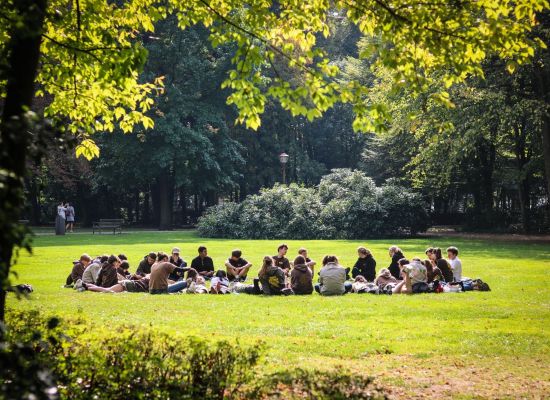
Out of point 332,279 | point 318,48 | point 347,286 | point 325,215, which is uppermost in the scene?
point 318,48

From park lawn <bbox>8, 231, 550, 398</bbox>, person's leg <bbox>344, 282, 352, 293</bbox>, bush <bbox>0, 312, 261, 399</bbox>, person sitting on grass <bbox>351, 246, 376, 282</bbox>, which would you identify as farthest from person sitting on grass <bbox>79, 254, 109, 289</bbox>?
bush <bbox>0, 312, 261, 399</bbox>

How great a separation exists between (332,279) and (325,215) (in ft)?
73.3

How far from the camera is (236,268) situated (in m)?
17.4

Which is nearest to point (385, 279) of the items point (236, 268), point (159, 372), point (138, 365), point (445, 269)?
point (445, 269)

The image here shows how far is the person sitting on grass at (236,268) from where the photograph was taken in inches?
681

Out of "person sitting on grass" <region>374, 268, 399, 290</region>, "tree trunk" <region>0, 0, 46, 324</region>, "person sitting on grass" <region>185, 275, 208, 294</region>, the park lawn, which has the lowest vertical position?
the park lawn

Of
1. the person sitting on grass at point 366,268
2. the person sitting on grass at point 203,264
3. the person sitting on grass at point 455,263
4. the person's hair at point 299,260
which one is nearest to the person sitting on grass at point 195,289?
the person sitting on grass at point 203,264

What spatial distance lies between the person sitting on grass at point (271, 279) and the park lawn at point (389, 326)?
0.52 m

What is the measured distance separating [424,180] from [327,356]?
34.0 m

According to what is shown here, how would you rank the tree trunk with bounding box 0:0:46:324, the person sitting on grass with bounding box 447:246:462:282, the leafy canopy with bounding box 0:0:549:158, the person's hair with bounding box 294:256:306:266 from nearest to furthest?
1. the tree trunk with bounding box 0:0:46:324
2. the leafy canopy with bounding box 0:0:549:158
3. the person's hair with bounding box 294:256:306:266
4. the person sitting on grass with bounding box 447:246:462:282

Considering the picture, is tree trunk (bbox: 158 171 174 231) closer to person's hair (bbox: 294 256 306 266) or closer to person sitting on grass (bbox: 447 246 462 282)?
person's hair (bbox: 294 256 306 266)

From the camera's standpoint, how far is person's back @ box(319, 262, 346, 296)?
50.0 feet

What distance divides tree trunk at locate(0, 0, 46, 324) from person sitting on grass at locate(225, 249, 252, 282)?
39.8 ft

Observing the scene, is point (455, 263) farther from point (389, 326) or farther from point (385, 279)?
point (389, 326)
